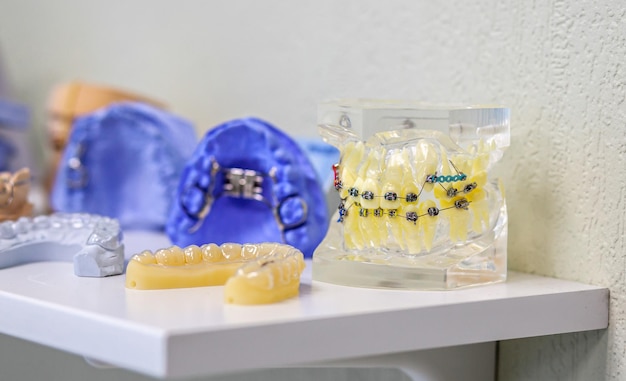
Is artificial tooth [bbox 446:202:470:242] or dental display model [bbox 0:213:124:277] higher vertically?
artificial tooth [bbox 446:202:470:242]

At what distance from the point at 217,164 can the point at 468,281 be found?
32 centimetres

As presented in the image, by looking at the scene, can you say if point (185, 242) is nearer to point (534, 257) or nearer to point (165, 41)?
point (534, 257)

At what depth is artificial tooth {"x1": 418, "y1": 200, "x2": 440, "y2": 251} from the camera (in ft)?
2.36

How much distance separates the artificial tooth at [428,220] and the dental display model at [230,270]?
11 centimetres

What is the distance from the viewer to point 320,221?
2.91 ft

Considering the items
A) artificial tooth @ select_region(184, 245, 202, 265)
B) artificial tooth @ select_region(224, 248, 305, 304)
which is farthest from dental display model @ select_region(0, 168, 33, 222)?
artificial tooth @ select_region(224, 248, 305, 304)

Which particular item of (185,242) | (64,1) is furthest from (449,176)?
(64,1)

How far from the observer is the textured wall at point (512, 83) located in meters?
0.72

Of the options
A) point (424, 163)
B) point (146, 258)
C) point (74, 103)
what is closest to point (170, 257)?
point (146, 258)

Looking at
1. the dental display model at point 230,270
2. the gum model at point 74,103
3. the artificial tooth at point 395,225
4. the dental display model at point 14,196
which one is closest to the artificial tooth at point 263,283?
the dental display model at point 230,270

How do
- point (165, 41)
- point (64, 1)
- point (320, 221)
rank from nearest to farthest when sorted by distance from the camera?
point (320, 221) → point (165, 41) → point (64, 1)

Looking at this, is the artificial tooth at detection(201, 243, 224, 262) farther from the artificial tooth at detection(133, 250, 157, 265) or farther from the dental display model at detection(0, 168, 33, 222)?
the dental display model at detection(0, 168, 33, 222)

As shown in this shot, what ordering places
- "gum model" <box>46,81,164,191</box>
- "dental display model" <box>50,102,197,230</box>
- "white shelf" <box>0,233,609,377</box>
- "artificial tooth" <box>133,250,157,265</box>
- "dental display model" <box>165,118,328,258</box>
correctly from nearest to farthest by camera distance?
"white shelf" <box>0,233,609,377</box> < "artificial tooth" <box>133,250,157,265</box> < "dental display model" <box>165,118,328,258</box> < "dental display model" <box>50,102,197,230</box> < "gum model" <box>46,81,164,191</box>

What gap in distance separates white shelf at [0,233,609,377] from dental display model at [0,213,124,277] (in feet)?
0.06
